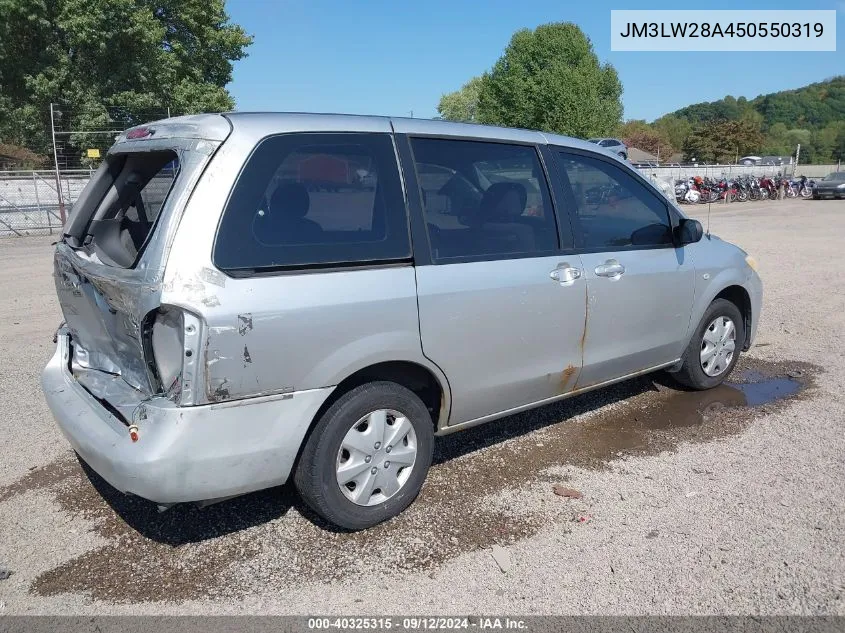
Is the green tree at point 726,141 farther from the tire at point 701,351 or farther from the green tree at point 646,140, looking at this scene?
the tire at point 701,351

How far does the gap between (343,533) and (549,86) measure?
192 ft

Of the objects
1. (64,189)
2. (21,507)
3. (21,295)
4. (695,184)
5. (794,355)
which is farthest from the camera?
(695,184)

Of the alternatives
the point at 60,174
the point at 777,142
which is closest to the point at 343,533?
the point at 60,174

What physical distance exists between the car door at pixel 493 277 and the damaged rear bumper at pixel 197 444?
0.80m

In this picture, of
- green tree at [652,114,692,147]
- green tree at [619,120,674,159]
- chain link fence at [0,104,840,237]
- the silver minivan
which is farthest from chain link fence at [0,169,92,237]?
green tree at [652,114,692,147]

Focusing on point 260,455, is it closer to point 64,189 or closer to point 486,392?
point 486,392

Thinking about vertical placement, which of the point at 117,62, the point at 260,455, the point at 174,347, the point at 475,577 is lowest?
the point at 475,577

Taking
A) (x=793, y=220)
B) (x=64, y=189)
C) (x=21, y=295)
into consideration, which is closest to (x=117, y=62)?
(x=64, y=189)

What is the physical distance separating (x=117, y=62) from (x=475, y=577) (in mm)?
32709

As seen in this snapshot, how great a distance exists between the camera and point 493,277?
140 inches

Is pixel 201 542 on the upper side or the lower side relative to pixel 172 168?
lower

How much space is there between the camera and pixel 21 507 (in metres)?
3.58

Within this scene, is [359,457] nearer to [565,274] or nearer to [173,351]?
[173,351]

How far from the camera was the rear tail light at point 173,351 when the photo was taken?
2.64 meters
